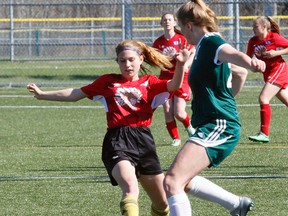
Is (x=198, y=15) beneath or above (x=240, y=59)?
above

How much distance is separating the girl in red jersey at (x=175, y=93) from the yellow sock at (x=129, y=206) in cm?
566

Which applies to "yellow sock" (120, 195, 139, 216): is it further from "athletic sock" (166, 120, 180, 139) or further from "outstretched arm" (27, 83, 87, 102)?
"athletic sock" (166, 120, 180, 139)

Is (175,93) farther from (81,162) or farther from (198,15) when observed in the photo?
(198,15)

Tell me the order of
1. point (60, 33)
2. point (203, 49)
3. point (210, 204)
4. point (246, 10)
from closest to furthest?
point (203, 49) → point (210, 204) → point (246, 10) → point (60, 33)

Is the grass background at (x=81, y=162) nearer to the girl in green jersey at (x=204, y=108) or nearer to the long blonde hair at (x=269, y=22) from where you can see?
the girl in green jersey at (x=204, y=108)

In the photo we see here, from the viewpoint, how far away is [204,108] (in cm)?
576

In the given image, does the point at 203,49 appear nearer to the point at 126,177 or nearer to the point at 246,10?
the point at 126,177

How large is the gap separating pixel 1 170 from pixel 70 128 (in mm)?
4159

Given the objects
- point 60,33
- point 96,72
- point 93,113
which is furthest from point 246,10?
point 93,113

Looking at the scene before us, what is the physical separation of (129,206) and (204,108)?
2.67ft

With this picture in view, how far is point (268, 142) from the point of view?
11555mm

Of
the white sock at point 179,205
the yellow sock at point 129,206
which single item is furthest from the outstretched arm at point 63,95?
the white sock at point 179,205

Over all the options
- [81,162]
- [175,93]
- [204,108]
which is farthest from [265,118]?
[204,108]

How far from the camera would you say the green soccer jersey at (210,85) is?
5711 mm
